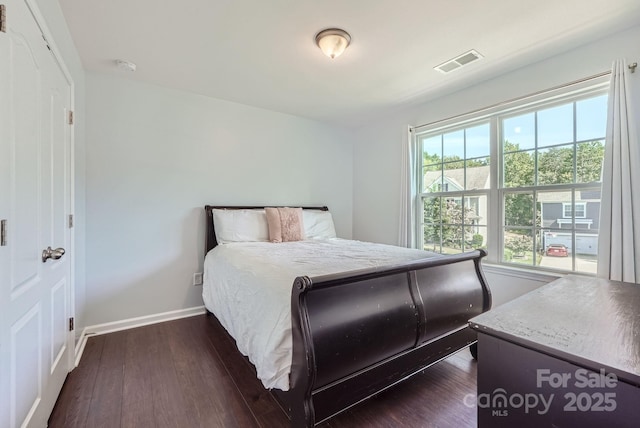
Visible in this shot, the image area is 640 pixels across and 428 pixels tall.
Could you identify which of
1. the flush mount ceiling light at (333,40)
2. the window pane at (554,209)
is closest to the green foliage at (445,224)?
the window pane at (554,209)

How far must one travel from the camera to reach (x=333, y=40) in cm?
204

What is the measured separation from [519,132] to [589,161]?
1.99 feet

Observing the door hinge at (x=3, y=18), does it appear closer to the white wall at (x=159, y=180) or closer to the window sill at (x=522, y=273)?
the white wall at (x=159, y=180)

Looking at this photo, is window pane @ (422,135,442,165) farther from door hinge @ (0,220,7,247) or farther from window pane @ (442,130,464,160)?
door hinge @ (0,220,7,247)

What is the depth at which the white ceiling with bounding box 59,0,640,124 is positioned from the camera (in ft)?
5.89

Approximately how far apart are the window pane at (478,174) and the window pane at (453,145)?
17cm

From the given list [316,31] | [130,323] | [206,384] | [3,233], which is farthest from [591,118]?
[130,323]

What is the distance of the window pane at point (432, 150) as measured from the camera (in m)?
3.41

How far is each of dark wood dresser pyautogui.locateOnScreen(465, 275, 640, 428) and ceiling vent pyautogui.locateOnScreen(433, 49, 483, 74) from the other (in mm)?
2136

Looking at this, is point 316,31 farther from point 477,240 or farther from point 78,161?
point 477,240

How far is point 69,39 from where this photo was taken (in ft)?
6.67

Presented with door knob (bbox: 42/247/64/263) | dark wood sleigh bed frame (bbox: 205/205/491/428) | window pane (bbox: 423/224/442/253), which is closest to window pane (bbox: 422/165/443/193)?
window pane (bbox: 423/224/442/253)

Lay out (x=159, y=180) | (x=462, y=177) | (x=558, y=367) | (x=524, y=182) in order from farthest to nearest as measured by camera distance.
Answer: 1. (x=462, y=177)
2. (x=159, y=180)
3. (x=524, y=182)
4. (x=558, y=367)

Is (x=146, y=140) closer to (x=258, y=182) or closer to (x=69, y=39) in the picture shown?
(x=69, y=39)
